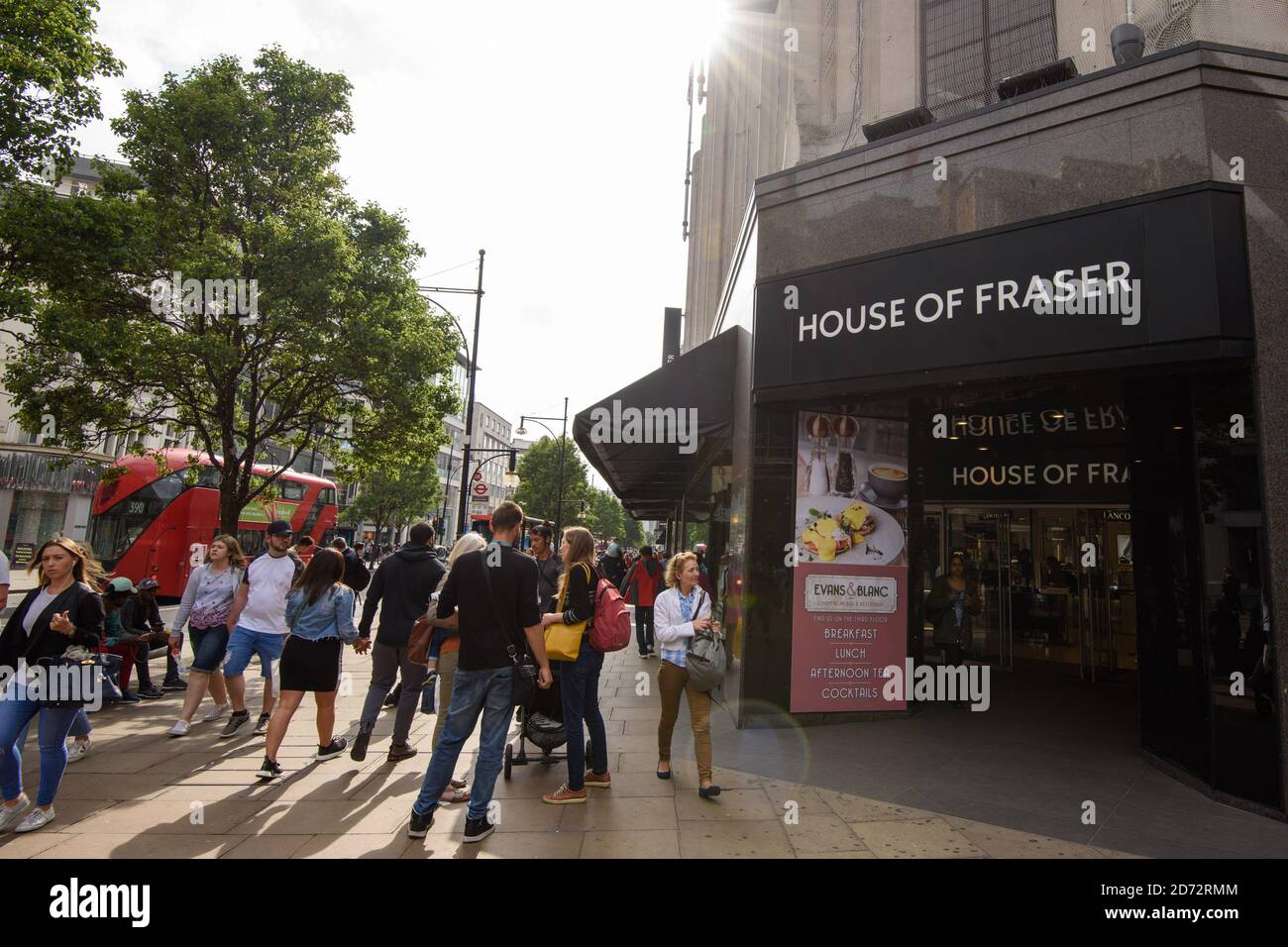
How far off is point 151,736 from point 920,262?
8.44 m

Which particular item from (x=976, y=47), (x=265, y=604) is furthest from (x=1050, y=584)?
(x=265, y=604)

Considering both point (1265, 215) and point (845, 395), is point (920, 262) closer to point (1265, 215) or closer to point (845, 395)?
point (845, 395)

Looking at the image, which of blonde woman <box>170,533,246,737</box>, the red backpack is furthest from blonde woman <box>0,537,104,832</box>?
the red backpack

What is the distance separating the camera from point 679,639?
4938 millimetres

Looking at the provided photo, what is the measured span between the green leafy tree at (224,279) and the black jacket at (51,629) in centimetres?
842

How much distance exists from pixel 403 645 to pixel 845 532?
4.48 metres

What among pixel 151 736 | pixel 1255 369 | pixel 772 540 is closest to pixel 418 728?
pixel 151 736

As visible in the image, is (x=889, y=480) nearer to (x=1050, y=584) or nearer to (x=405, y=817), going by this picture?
(x=1050, y=584)

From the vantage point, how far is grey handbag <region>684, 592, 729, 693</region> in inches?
187

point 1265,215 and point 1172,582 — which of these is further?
point 1172,582

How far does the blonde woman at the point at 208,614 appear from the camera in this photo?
5992 millimetres

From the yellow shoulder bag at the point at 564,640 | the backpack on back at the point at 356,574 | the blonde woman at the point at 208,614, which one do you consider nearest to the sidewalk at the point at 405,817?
the blonde woman at the point at 208,614

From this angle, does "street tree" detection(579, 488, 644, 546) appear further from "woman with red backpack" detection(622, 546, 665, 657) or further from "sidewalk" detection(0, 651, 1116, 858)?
"sidewalk" detection(0, 651, 1116, 858)

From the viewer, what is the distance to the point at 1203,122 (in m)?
5.14
